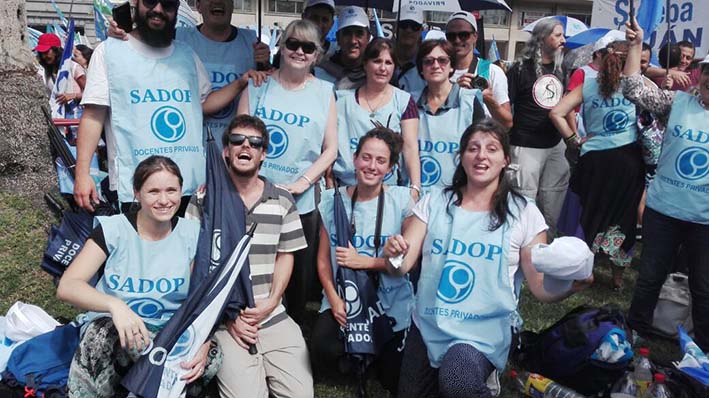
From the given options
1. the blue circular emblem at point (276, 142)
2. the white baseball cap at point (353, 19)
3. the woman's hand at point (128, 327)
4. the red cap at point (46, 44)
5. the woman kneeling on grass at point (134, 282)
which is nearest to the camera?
the woman's hand at point (128, 327)

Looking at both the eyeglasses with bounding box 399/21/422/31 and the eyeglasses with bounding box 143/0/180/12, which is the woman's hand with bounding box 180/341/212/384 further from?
the eyeglasses with bounding box 399/21/422/31

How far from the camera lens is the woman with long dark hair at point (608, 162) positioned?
15.2 feet

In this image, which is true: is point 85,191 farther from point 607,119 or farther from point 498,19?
point 498,19

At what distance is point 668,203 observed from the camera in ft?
12.8

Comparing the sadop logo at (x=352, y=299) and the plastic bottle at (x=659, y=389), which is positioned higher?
the sadop logo at (x=352, y=299)

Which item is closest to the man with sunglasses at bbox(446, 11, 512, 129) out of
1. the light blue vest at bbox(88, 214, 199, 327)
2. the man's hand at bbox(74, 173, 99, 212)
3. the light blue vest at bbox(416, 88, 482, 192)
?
the light blue vest at bbox(416, 88, 482, 192)

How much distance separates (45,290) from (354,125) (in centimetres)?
270

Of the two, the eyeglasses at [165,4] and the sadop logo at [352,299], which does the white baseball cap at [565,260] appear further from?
the eyeglasses at [165,4]

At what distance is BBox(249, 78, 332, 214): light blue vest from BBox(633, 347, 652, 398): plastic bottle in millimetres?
2146

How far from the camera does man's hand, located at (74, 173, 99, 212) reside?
3338mm

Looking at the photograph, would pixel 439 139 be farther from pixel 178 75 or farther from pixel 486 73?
pixel 178 75

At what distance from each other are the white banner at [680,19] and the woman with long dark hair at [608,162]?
2087 millimetres

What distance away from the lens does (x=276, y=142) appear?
3.67m

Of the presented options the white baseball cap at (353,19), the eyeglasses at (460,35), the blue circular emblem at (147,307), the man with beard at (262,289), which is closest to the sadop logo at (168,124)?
the man with beard at (262,289)
